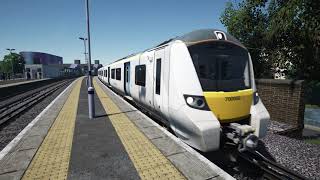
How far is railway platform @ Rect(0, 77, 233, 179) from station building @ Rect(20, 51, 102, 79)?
80.0 metres

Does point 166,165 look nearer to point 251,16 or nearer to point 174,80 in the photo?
point 174,80

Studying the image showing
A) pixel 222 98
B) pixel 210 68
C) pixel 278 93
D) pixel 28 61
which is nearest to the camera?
pixel 222 98

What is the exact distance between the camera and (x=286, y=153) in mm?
7379

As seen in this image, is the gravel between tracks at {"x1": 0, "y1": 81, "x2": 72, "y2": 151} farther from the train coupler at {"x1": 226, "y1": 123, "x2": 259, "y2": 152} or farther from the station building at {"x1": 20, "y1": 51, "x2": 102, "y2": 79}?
the station building at {"x1": 20, "y1": 51, "x2": 102, "y2": 79}

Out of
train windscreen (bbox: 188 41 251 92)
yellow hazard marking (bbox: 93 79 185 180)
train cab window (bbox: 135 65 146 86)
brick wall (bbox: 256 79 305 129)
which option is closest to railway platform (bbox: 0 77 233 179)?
yellow hazard marking (bbox: 93 79 185 180)

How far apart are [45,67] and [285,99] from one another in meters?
97.5

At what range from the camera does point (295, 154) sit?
291 inches

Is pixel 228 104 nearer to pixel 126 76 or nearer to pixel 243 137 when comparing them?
pixel 243 137

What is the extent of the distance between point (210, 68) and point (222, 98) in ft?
2.89

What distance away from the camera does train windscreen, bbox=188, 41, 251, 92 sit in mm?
6121

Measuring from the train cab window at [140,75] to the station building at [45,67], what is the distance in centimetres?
7651

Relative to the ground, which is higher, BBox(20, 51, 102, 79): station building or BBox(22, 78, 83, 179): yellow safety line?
BBox(20, 51, 102, 79): station building

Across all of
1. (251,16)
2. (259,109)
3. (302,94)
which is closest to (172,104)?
(259,109)

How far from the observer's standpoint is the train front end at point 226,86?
19.0ft
